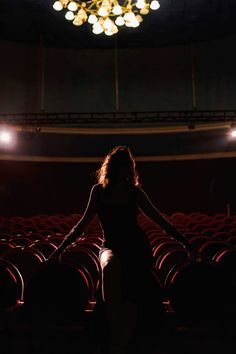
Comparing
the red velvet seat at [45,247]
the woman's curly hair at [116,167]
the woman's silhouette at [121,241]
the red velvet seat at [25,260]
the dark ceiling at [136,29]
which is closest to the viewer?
the woman's silhouette at [121,241]

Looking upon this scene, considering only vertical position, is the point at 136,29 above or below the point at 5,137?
above

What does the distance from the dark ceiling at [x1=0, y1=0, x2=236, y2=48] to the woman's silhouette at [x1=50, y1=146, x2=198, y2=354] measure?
9926 mm

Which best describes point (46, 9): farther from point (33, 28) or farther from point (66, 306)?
point (66, 306)

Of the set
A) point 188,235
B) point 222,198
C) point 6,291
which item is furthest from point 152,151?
point 6,291

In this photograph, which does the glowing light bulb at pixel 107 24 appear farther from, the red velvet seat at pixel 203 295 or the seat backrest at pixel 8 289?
the red velvet seat at pixel 203 295

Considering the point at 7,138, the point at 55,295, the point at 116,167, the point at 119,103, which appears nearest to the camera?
the point at 116,167

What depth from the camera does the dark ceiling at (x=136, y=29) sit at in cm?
1125

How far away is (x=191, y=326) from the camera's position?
104 inches

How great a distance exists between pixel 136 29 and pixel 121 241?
11.9 metres

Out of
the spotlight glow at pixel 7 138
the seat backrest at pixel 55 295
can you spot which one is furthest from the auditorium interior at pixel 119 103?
the seat backrest at pixel 55 295

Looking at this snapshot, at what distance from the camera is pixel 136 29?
12977 mm

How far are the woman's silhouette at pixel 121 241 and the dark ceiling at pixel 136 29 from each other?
9926 mm

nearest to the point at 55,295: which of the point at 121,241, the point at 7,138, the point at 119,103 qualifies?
the point at 121,241

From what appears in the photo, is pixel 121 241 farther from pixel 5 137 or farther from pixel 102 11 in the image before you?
pixel 5 137
